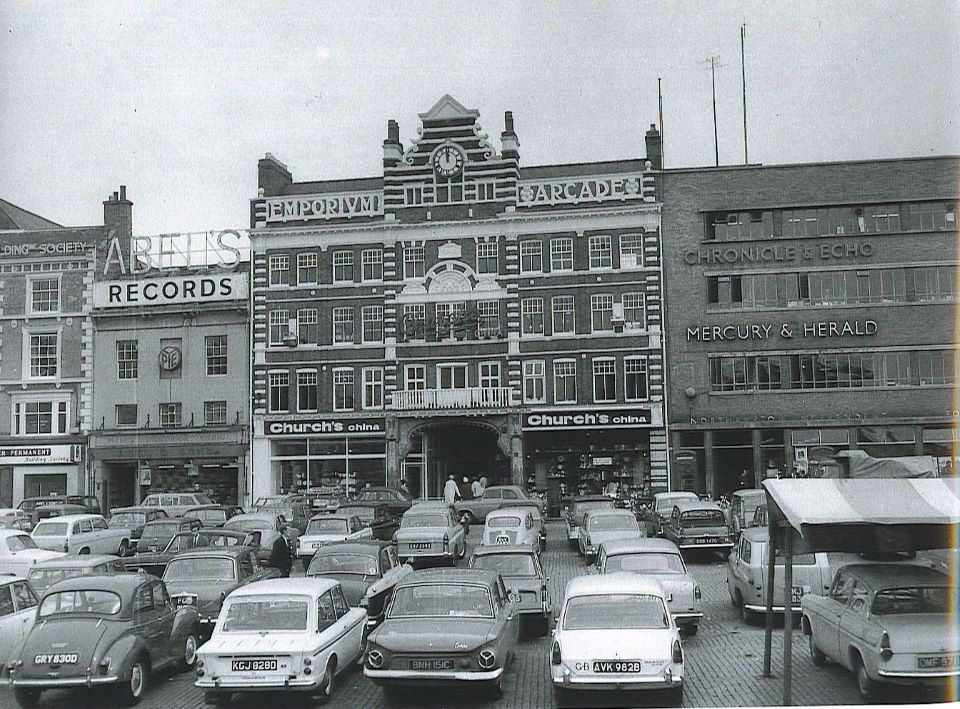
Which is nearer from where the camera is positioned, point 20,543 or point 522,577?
point 522,577

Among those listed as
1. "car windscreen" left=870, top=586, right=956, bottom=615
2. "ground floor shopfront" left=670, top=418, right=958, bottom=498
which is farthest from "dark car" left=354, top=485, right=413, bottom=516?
"car windscreen" left=870, top=586, right=956, bottom=615

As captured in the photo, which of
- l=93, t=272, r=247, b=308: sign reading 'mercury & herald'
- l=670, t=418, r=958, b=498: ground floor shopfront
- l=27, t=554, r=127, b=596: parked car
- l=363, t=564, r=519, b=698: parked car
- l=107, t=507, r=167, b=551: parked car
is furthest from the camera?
l=93, t=272, r=247, b=308: sign reading 'mercury & herald'

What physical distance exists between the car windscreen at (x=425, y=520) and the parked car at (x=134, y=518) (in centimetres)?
967

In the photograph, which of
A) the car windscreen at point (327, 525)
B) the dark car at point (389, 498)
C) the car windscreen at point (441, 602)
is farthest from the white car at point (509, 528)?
the car windscreen at point (441, 602)

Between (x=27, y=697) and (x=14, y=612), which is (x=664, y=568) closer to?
(x=27, y=697)

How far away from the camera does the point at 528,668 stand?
54.7 feet

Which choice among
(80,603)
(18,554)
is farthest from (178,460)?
(80,603)

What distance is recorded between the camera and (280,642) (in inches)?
575

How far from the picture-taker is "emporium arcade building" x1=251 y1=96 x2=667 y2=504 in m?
45.8

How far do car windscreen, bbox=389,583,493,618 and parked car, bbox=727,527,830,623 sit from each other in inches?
239

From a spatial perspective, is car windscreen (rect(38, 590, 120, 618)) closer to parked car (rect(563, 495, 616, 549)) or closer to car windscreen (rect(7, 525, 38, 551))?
car windscreen (rect(7, 525, 38, 551))

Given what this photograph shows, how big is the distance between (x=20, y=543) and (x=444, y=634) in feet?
55.1

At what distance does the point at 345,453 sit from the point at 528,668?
32118 millimetres

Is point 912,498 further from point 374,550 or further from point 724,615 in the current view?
point 374,550
